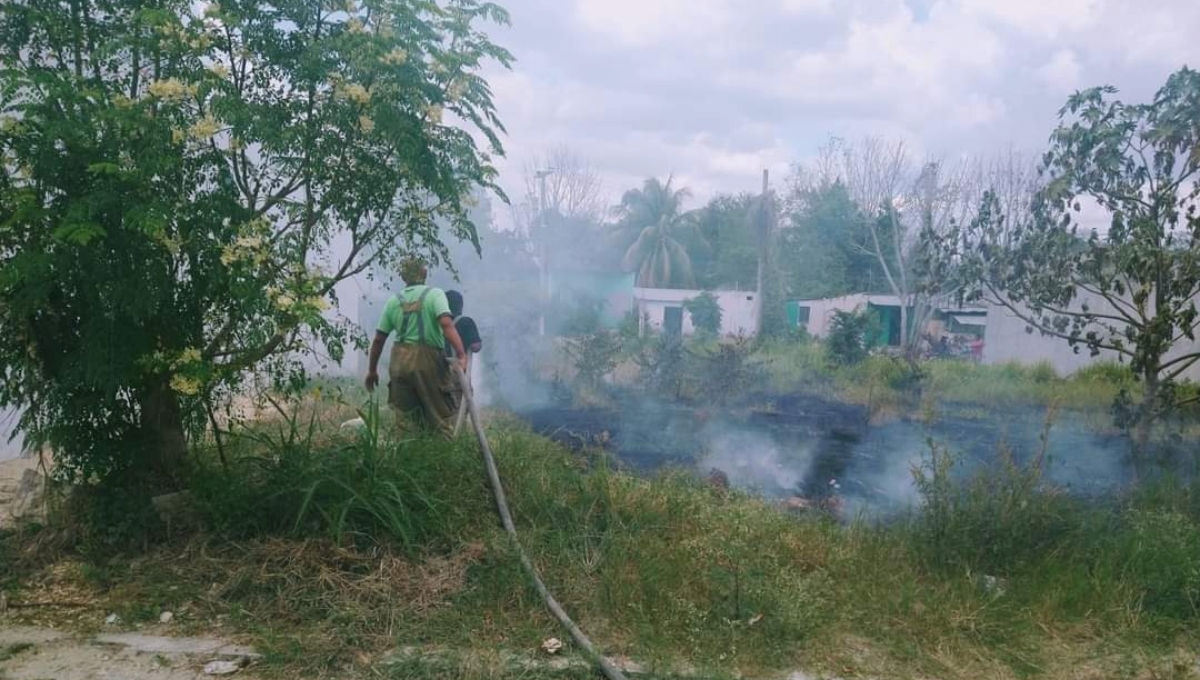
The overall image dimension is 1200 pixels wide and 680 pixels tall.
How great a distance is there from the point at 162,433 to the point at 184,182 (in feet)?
5.21

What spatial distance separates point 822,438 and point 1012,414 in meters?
3.41

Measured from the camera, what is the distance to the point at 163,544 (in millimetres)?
4547

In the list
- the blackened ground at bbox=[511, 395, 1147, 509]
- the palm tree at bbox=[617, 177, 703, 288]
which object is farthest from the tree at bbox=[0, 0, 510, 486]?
the palm tree at bbox=[617, 177, 703, 288]

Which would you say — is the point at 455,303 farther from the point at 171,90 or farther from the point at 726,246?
the point at 726,246

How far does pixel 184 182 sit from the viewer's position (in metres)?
4.30

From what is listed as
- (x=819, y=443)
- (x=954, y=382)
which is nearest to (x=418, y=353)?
(x=819, y=443)

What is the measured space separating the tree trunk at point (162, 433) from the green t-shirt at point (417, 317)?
154 cm

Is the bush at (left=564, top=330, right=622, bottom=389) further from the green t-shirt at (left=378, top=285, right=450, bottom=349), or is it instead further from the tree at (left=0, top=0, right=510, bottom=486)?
the tree at (left=0, top=0, right=510, bottom=486)

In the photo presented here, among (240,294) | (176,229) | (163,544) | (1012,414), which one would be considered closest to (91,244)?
(176,229)

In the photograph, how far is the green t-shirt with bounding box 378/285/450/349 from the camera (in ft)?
19.3

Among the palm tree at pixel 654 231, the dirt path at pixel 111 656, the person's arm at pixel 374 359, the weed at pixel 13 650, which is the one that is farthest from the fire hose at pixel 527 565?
the palm tree at pixel 654 231

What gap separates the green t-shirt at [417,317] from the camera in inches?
232

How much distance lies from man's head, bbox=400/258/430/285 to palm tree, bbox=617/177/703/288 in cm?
2780

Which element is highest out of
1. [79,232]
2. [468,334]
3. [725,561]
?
[79,232]
